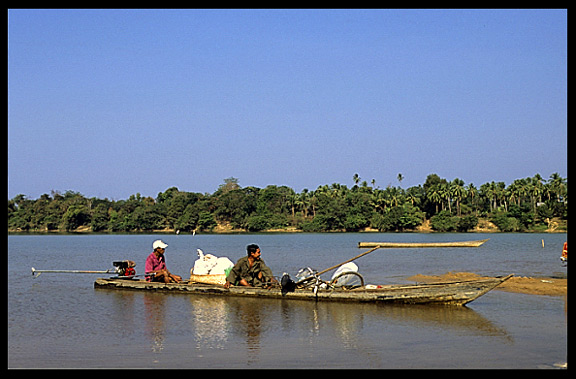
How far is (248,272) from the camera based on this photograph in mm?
13086

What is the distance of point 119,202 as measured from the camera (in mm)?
88062

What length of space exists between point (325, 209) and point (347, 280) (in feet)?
211

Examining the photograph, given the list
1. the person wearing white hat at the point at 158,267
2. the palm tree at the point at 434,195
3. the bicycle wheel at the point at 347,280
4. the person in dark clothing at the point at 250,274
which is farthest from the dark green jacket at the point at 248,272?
the palm tree at the point at 434,195

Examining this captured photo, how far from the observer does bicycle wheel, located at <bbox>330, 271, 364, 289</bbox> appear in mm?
12328

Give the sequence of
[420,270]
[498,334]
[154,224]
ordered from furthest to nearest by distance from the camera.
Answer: [154,224] → [420,270] → [498,334]

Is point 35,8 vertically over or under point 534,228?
over

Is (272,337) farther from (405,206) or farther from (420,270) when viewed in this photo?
(405,206)

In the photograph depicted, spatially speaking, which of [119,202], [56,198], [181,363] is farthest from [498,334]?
[56,198]

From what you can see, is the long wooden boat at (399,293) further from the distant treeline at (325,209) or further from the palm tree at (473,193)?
the palm tree at (473,193)

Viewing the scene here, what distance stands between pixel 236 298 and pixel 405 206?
208 feet

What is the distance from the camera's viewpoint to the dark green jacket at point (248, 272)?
1297 cm

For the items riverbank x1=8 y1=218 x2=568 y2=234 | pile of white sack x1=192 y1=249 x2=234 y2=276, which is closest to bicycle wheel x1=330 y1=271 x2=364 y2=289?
pile of white sack x1=192 y1=249 x2=234 y2=276

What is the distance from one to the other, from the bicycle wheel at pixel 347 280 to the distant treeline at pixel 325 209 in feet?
194

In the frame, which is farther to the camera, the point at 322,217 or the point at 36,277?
the point at 322,217
